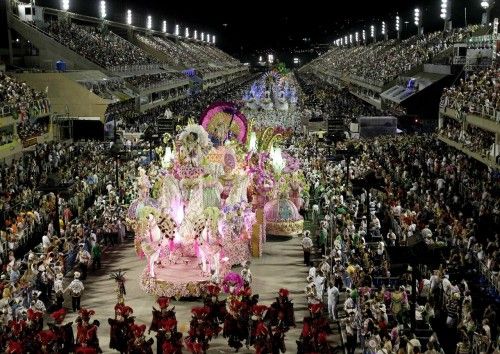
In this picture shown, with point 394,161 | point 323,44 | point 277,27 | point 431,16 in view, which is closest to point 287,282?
point 394,161

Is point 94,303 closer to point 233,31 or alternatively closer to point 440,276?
point 440,276

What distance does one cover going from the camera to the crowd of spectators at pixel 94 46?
53.6 metres

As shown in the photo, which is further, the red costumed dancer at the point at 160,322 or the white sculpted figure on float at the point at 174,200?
the white sculpted figure on float at the point at 174,200

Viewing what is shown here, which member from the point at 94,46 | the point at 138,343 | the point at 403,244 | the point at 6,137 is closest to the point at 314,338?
the point at 138,343

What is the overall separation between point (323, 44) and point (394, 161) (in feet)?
549

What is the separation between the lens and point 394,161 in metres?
33.4

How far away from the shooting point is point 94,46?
2320 inches

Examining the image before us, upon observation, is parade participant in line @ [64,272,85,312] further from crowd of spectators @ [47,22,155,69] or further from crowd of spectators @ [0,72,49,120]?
crowd of spectators @ [47,22,155,69]

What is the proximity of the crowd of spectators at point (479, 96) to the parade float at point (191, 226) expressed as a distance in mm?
10096

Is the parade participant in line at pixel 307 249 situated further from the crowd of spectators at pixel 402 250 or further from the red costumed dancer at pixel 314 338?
the red costumed dancer at pixel 314 338

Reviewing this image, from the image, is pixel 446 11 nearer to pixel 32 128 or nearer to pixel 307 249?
pixel 32 128

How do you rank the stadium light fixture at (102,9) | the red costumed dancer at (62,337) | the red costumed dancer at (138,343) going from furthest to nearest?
1. the stadium light fixture at (102,9)
2. the red costumed dancer at (62,337)
3. the red costumed dancer at (138,343)

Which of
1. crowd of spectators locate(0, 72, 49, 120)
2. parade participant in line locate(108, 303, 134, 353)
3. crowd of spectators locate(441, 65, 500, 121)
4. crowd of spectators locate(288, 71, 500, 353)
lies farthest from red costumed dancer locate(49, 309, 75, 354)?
crowd of spectators locate(0, 72, 49, 120)

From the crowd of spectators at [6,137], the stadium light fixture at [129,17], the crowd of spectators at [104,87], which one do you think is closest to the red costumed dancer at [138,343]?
the crowd of spectators at [6,137]
